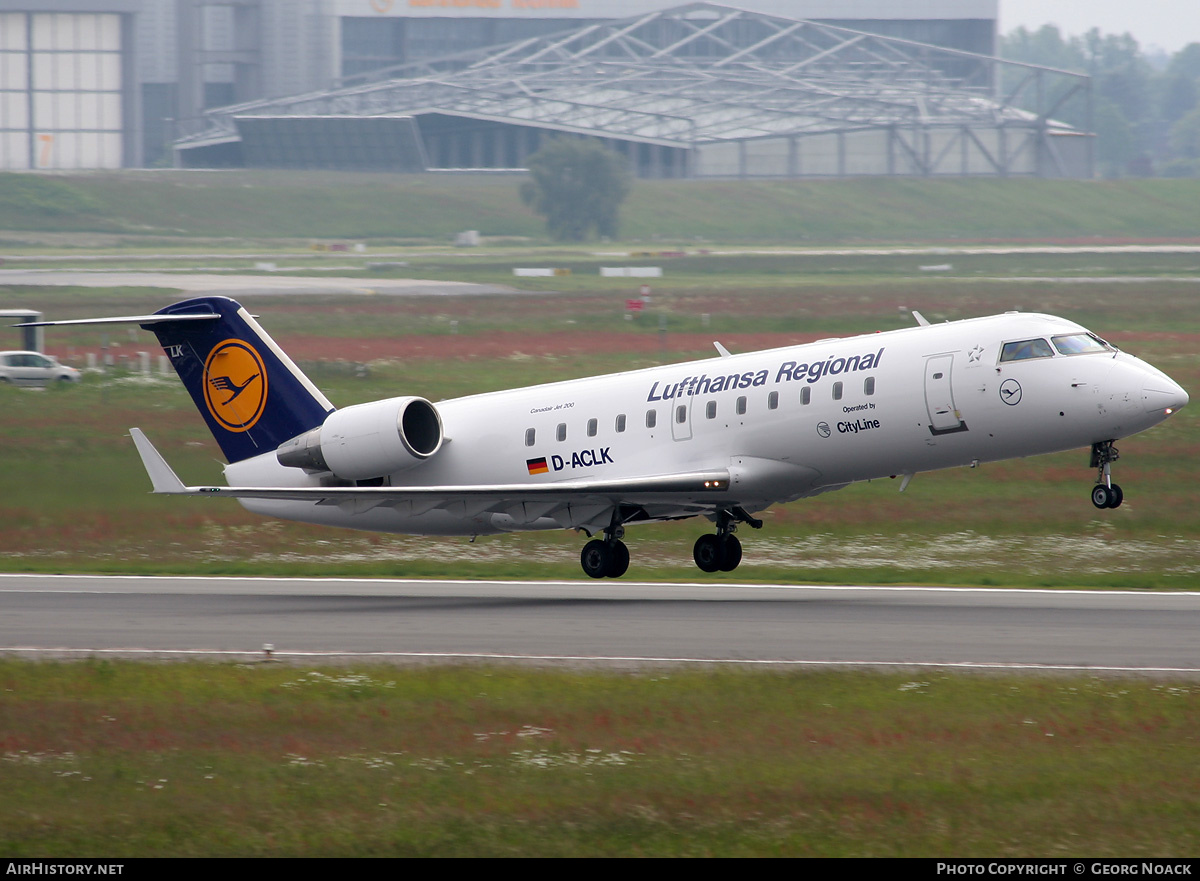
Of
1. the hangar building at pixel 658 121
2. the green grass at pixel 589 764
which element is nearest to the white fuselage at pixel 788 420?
the green grass at pixel 589 764

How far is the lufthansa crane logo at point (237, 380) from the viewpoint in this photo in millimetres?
29547

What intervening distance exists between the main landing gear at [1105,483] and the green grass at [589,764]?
20.8 ft

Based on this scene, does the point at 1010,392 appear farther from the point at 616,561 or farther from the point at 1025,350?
the point at 616,561

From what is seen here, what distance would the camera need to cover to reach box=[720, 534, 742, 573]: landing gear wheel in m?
28.2

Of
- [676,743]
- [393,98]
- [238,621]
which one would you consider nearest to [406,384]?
[238,621]

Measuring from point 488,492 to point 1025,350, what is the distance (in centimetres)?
954

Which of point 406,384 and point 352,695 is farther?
point 406,384

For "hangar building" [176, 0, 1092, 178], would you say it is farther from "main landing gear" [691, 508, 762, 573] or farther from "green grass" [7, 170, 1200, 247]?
"main landing gear" [691, 508, 762, 573]

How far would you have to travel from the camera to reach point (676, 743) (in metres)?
15.6

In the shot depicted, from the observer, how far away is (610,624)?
77.6ft

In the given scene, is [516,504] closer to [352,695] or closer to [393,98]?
[352,695]

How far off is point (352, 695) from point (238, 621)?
6829 millimetres

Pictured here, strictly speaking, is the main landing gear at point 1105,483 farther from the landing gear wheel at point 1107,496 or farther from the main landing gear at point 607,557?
the main landing gear at point 607,557

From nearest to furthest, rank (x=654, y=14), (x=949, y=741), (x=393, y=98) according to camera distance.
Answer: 1. (x=949, y=741)
2. (x=393, y=98)
3. (x=654, y=14)
